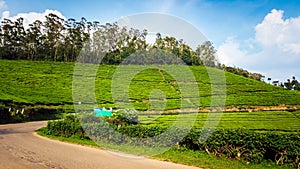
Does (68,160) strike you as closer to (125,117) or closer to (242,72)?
(125,117)

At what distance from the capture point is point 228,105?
120 ft

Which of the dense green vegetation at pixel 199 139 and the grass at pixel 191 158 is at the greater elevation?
the dense green vegetation at pixel 199 139

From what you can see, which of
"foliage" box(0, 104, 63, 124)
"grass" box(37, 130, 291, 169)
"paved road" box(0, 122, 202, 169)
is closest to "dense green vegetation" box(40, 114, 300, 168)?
"grass" box(37, 130, 291, 169)

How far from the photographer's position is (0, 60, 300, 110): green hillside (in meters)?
35.2

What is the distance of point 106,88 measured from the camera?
1708 inches

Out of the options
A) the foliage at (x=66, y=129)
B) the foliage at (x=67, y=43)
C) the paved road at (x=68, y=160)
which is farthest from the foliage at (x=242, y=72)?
the paved road at (x=68, y=160)

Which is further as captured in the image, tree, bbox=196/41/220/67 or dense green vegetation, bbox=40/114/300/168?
tree, bbox=196/41/220/67

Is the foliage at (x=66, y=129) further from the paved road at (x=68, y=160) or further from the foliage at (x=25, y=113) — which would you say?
the foliage at (x=25, y=113)

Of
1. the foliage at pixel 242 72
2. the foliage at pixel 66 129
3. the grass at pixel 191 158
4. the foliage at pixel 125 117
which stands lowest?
the grass at pixel 191 158

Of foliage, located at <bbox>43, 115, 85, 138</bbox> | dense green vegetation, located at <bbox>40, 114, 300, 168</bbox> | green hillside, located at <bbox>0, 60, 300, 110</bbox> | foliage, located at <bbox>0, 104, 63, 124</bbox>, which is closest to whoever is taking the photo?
dense green vegetation, located at <bbox>40, 114, 300, 168</bbox>

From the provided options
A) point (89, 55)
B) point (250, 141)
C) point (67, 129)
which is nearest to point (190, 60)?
point (89, 55)

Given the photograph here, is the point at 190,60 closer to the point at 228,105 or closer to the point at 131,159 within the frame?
the point at 228,105

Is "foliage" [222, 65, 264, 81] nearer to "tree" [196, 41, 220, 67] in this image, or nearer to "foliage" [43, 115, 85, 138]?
"tree" [196, 41, 220, 67]

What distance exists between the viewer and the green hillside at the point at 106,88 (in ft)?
116
